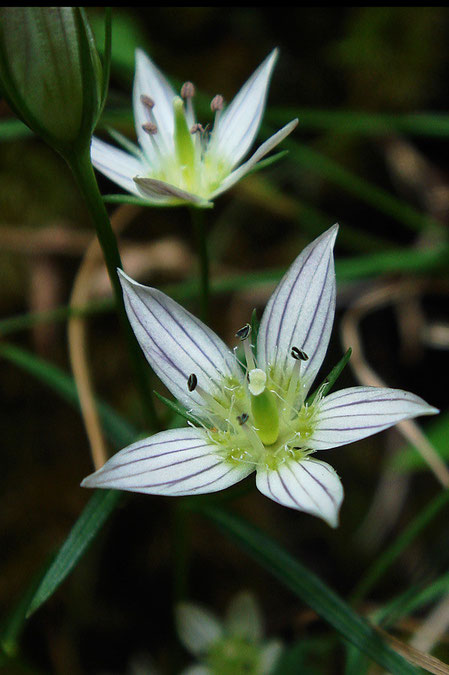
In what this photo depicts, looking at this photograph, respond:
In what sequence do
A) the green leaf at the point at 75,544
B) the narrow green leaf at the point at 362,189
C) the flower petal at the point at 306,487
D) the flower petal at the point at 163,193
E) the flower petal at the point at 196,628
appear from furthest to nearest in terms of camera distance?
1. the narrow green leaf at the point at 362,189
2. the flower petal at the point at 196,628
3. the flower petal at the point at 163,193
4. the green leaf at the point at 75,544
5. the flower petal at the point at 306,487

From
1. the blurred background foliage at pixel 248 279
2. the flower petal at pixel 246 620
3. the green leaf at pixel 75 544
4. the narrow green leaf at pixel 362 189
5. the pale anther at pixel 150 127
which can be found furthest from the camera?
the narrow green leaf at pixel 362 189

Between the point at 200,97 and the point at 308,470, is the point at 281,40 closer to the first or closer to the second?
the point at 200,97

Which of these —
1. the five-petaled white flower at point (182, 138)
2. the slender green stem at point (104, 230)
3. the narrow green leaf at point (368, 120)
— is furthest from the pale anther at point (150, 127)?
the narrow green leaf at point (368, 120)

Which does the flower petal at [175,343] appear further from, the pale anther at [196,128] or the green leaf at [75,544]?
the pale anther at [196,128]

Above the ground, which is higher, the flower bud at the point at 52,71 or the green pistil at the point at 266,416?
the flower bud at the point at 52,71

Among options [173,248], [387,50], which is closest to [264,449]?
[173,248]
